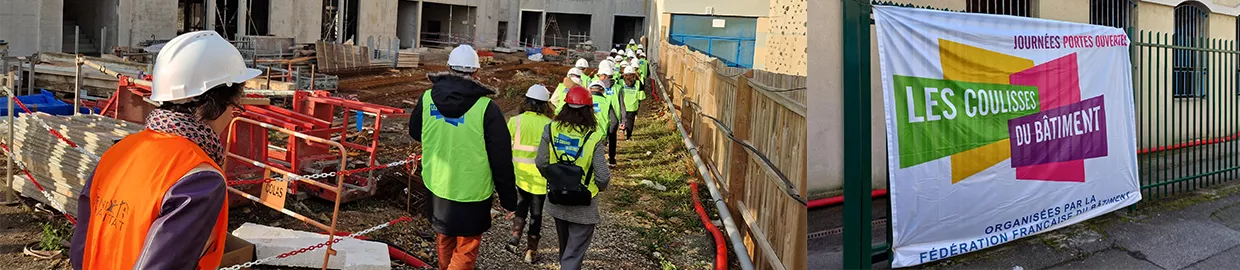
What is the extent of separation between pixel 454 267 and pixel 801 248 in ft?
6.74

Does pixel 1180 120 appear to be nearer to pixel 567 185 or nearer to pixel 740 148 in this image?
pixel 740 148

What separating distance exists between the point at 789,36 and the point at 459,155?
20.5 feet

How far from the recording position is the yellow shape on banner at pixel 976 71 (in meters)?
5.75

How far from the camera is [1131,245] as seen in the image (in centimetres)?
749

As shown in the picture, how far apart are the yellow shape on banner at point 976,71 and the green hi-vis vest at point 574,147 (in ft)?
7.69

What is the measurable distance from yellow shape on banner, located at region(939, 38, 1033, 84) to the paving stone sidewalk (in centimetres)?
145

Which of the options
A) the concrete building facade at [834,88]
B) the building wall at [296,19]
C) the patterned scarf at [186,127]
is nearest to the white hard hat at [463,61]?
the patterned scarf at [186,127]

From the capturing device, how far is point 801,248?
17.3 feet

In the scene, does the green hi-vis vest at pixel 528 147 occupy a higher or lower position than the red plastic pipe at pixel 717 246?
higher

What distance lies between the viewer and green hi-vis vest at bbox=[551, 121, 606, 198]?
618 centimetres

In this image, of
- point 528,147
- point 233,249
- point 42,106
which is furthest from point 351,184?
point 233,249

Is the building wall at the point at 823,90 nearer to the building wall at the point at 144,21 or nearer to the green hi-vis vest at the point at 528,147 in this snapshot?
the green hi-vis vest at the point at 528,147

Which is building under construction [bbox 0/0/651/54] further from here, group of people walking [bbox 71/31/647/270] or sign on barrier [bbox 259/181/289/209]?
sign on barrier [bbox 259/181/289/209]

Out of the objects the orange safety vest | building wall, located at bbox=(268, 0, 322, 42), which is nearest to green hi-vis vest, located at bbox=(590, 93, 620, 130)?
the orange safety vest
